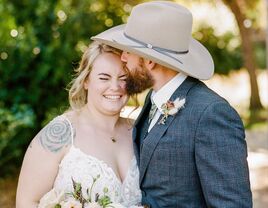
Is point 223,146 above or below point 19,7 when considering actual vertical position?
above

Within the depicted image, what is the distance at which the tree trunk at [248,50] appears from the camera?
564 inches

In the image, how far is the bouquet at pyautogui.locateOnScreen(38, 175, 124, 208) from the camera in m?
2.91

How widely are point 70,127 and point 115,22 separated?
3.73m

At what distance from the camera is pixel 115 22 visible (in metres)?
6.90

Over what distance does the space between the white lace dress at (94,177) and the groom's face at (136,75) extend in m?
0.46

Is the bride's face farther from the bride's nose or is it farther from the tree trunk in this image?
the tree trunk

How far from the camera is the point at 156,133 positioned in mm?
2902

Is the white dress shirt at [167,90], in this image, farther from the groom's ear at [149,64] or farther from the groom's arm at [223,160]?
the groom's arm at [223,160]

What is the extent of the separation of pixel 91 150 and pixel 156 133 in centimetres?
57

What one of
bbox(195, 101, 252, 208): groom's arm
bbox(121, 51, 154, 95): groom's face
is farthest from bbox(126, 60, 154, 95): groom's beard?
bbox(195, 101, 252, 208): groom's arm

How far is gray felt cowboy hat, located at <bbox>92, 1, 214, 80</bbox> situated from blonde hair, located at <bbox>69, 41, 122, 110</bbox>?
29cm

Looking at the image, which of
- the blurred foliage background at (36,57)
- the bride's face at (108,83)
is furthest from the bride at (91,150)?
the blurred foliage background at (36,57)

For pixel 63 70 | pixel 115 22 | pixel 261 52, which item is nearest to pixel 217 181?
pixel 63 70

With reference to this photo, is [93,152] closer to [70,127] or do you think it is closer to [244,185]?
[70,127]
